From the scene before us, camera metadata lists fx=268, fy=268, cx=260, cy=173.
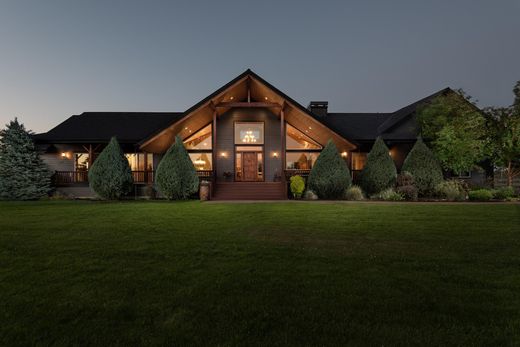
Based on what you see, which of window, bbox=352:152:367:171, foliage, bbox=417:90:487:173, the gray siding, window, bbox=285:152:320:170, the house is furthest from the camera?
window, bbox=352:152:367:171

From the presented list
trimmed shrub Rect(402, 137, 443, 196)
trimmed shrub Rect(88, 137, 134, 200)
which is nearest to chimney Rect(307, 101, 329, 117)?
trimmed shrub Rect(402, 137, 443, 196)

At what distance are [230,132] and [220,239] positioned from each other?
1379 cm

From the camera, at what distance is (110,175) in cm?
1395

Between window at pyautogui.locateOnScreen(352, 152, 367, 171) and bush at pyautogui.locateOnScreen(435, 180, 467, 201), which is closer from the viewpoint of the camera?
bush at pyautogui.locateOnScreen(435, 180, 467, 201)

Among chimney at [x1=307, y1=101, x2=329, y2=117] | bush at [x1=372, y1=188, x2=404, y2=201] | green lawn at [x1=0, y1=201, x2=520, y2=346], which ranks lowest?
green lawn at [x1=0, y1=201, x2=520, y2=346]

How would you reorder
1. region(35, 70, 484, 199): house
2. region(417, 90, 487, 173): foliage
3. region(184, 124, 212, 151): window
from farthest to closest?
region(184, 124, 212, 151): window
region(35, 70, 484, 199): house
region(417, 90, 487, 173): foliage

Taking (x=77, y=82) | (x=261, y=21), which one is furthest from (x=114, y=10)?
(x=261, y=21)

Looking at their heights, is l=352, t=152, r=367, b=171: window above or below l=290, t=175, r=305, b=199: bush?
above

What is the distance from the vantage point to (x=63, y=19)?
1258 inches

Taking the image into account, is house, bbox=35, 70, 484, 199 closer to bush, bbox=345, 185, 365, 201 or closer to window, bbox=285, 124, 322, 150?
window, bbox=285, 124, 322, 150

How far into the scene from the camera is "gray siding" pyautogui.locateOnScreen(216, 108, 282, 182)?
18.7 metres

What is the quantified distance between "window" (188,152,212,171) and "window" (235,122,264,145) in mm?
2336

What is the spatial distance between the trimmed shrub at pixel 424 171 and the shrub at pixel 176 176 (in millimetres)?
Answer: 11828

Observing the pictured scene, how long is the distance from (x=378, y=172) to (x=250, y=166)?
840 cm
